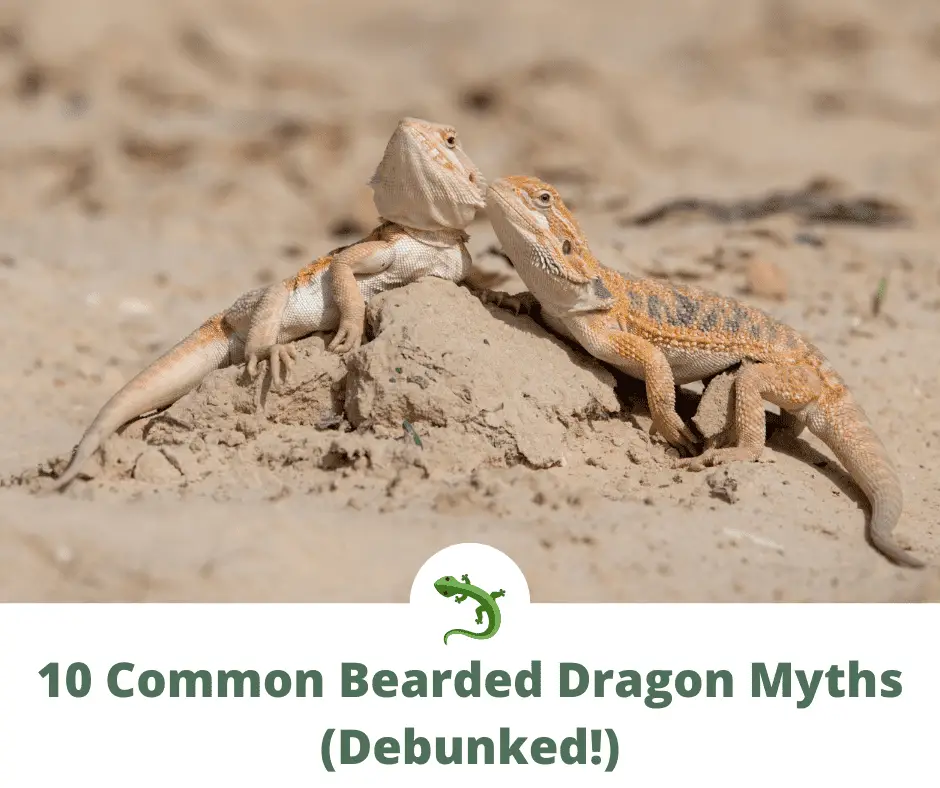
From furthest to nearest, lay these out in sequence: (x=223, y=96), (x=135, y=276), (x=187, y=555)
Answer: (x=223, y=96) < (x=135, y=276) < (x=187, y=555)

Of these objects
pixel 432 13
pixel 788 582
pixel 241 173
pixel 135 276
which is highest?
pixel 432 13

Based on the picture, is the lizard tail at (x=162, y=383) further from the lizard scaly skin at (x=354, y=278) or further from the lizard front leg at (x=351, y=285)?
the lizard front leg at (x=351, y=285)

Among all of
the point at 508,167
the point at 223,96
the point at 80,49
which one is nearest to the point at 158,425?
the point at 508,167

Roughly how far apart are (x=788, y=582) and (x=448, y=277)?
90.8 inches

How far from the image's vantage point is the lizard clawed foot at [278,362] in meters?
5.41

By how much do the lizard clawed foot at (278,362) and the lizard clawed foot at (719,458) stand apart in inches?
74.9

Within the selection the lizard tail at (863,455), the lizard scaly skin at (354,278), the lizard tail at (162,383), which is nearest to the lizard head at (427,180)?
the lizard scaly skin at (354,278)

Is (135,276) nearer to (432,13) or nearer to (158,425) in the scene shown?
(158,425)

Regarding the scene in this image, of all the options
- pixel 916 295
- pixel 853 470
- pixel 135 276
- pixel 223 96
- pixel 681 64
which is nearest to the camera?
pixel 853 470

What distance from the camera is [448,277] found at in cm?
574

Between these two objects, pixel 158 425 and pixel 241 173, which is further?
pixel 241 173

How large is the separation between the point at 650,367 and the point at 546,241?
780 mm

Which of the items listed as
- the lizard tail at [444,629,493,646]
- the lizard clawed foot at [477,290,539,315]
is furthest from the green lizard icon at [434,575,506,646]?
the lizard clawed foot at [477,290,539,315]

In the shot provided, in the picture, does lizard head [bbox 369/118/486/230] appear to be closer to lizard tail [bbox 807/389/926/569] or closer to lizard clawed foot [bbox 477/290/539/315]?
lizard clawed foot [bbox 477/290/539/315]
